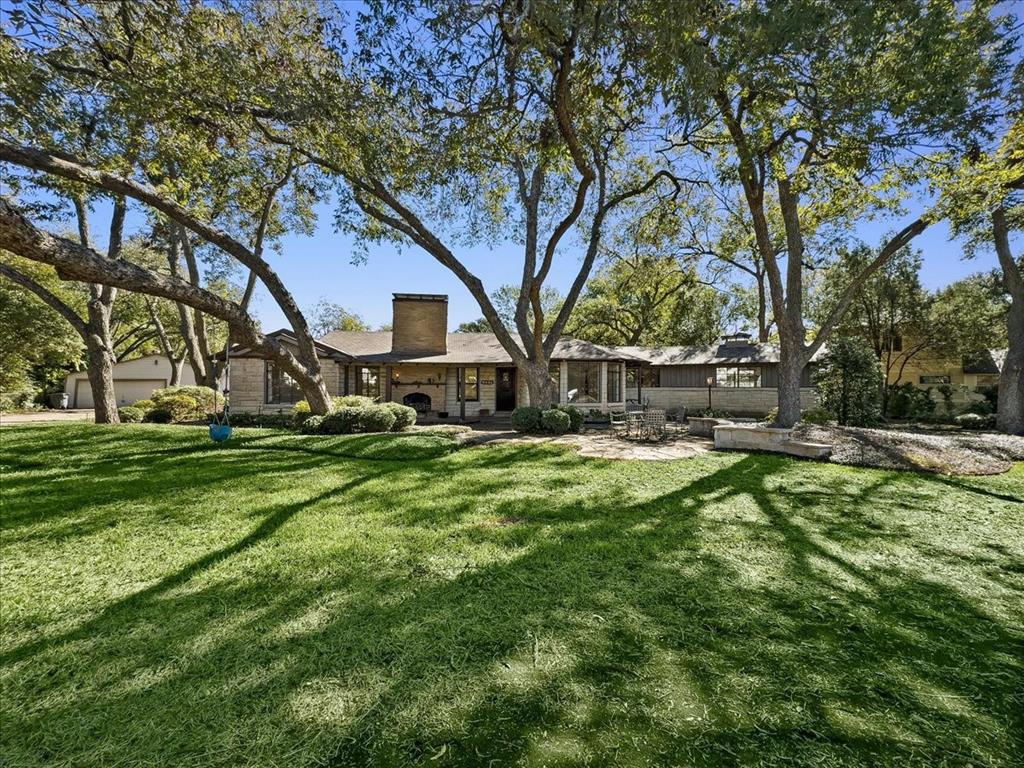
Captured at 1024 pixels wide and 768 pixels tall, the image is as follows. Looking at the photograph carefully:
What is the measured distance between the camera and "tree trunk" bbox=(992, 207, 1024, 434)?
46.5 feet

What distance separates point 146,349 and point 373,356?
29.0 meters

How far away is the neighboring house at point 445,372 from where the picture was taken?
651 inches

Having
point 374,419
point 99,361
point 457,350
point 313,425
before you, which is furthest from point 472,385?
point 99,361

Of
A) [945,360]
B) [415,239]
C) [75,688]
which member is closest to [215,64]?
[415,239]

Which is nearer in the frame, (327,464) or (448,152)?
(327,464)

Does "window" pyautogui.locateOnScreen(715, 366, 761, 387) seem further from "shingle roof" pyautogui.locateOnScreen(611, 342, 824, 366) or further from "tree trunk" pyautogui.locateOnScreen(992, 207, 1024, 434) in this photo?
"tree trunk" pyautogui.locateOnScreen(992, 207, 1024, 434)

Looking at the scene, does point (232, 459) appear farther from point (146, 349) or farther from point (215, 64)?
point (146, 349)

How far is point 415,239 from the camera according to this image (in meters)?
11.7

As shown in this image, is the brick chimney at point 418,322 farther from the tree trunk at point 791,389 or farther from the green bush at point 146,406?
the tree trunk at point 791,389

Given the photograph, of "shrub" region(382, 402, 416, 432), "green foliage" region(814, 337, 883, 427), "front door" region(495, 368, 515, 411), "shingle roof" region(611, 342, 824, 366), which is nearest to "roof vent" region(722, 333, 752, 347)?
"shingle roof" region(611, 342, 824, 366)

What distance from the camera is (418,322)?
62.0ft

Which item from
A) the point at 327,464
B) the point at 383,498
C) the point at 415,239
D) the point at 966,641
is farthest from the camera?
the point at 415,239

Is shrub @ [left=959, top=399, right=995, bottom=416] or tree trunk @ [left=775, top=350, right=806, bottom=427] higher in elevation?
tree trunk @ [left=775, top=350, right=806, bottom=427]

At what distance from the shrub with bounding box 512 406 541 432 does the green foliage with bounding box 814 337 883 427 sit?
35.7ft
